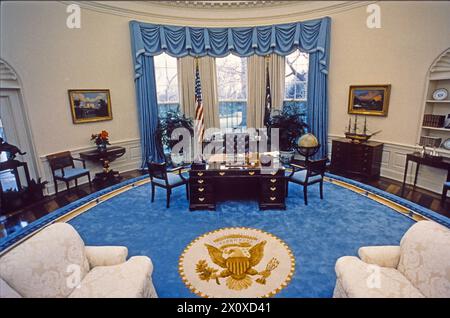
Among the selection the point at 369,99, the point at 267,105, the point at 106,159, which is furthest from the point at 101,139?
the point at 369,99

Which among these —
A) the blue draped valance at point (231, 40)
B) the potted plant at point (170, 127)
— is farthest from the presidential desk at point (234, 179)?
the blue draped valance at point (231, 40)

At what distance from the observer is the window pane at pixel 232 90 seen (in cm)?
758

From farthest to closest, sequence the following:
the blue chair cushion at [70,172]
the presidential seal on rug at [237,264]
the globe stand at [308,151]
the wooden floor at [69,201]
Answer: the globe stand at [308,151]
the blue chair cushion at [70,172]
the wooden floor at [69,201]
the presidential seal on rug at [237,264]

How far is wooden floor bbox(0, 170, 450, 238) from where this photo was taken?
165 inches

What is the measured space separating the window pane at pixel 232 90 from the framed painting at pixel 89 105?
306 cm

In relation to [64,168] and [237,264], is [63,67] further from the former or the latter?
[237,264]

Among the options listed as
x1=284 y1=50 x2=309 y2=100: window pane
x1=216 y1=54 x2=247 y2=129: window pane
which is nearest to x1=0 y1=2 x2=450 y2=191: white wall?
x1=284 y1=50 x2=309 y2=100: window pane

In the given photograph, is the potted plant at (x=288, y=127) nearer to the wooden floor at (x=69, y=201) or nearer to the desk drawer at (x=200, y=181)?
the wooden floor at (x=69, y=201)

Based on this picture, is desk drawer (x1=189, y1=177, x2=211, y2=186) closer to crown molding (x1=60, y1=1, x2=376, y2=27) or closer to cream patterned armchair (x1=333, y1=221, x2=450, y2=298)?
cream patterned armchair (x1=333, y1=221, x2=450, y2=298)

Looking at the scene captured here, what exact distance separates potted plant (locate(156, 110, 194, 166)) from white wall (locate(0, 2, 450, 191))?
63 centimetres

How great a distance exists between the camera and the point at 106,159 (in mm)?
6062

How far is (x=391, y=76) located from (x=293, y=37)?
2414mm

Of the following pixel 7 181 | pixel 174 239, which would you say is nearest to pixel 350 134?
pixel 174 239

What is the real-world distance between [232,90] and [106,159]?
3.90 m
